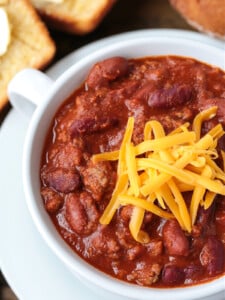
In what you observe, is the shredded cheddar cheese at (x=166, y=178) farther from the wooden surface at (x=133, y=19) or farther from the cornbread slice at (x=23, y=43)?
the wooden surface at (x=133, y=19)

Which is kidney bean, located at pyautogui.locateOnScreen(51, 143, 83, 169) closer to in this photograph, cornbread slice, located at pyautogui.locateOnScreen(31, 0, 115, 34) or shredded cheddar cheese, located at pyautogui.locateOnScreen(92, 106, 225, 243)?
shredded cheddar cheese, located at pyautogui.locateOnScreen(92, 106, 225, 243)

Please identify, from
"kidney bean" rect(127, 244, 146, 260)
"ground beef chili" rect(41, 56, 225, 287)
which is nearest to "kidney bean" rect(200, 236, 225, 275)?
"ground beef chili" rect(41, 56, 225, 287)

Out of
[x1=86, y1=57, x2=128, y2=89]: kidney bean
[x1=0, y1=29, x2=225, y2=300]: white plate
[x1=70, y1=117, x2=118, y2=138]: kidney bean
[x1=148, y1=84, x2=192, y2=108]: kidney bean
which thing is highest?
[x1=86, y1=57, x2=128, y2=89]: kidney bean

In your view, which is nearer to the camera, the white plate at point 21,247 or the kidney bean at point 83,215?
the kidney bean at point 83,215

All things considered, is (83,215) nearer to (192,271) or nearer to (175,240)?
(175,240)

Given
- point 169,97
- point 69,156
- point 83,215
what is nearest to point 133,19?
point 169,97

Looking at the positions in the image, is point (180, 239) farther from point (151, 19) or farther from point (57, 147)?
point (151, 19)

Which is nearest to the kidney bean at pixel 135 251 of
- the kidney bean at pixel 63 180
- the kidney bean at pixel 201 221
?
the kidney bean at pixel 201 221
